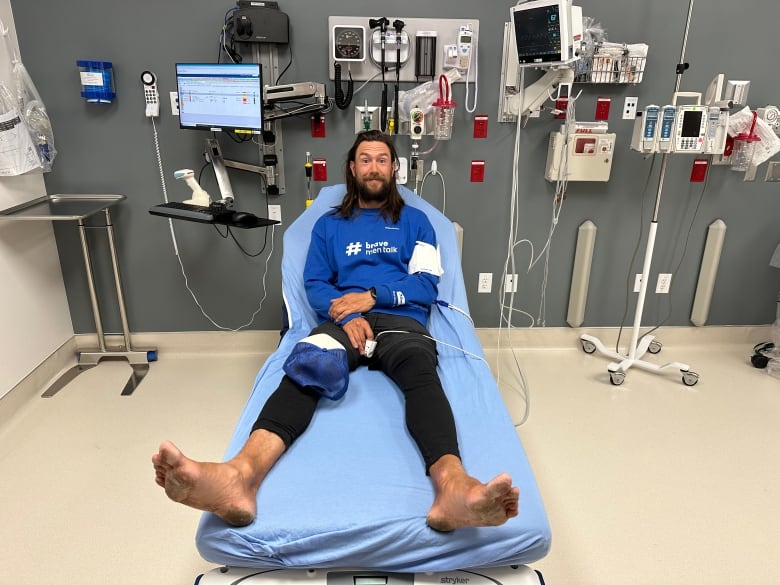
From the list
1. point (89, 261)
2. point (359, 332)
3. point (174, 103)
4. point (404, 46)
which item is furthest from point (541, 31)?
point (89, 261)

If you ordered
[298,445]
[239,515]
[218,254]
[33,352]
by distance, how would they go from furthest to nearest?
1. [218,254]
2. [33,352]
3. [298,445]
4. [239,515]

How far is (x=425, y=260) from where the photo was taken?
7.48 ft

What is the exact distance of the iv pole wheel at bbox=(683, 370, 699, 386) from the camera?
2.83 meters

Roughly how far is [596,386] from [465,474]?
1710mm

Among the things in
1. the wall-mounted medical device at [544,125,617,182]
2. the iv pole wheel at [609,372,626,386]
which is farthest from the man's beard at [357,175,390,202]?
the iv pole wheel at [609,372,626,386]

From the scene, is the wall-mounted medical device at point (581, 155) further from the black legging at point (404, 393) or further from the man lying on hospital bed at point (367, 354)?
the black legging at point (404, 393)

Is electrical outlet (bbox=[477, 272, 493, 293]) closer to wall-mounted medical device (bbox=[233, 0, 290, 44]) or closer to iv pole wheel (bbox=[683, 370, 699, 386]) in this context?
iv pole wheel (bbox=[683, 370, 699, 386])

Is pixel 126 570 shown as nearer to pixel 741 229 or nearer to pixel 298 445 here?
pixel 298 445

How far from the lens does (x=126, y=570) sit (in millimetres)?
1754

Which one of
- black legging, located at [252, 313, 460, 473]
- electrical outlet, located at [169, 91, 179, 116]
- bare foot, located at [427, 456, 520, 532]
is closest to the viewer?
bare foot, located at [427, 456, 520, 532]

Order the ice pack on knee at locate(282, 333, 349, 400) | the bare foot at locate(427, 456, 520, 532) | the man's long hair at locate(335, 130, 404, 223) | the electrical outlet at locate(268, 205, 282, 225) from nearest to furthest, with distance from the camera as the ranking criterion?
the bare foot at locate(427, 456, 520, 532), the ice pack on knee at locate(282, 333, 349, 400), the man's long hair at locate(335, 130, 404, 223), the electrical outlet at locate(268, 205, 282, 225)

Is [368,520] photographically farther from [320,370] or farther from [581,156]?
[581,156]

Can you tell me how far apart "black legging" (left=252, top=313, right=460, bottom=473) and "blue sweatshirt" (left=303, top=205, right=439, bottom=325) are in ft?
0.40

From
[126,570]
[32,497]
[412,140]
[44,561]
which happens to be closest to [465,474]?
[126,570]
